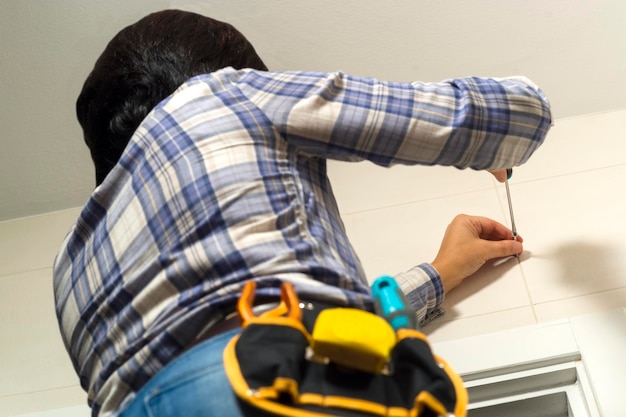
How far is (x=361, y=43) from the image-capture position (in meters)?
1.33

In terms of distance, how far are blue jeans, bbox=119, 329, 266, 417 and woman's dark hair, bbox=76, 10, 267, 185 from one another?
0.30 metres

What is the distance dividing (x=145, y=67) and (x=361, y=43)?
588 mm

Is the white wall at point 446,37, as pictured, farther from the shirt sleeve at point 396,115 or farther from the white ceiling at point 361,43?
the shirt sleeve at point 396,115

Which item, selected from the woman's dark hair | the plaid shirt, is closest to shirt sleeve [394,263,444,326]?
the plaid shirt

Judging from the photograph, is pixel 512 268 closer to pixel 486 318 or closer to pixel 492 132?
pixel 486 318

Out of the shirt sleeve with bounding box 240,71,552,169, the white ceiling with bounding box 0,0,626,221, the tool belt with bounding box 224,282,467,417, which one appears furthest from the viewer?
the white ceiling with bounding box 0,0,626,221

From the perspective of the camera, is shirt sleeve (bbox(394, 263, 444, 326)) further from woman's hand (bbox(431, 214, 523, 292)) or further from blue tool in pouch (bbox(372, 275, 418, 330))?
blue tool in pouch (bbox(372, 275, 418, 330))

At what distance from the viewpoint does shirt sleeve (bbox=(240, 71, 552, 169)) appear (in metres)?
0.74

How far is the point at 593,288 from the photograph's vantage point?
3.67 feet

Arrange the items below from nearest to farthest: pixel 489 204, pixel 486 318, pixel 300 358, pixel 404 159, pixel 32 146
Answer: pixel 300 358 < pixel 404 159 < pixel 486 318 < pixel 489 204 < pixel 32 146

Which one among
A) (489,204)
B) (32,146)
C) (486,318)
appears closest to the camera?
(486,318)

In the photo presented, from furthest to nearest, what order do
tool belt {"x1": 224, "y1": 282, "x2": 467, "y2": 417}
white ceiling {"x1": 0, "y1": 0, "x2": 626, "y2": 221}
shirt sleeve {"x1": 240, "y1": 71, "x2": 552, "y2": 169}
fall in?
white ceiling {"x1": 0, "y1": 0, "x2": 626, "y2": 221}
shirt sleeve {"x1": 240, "y1": 71, "x2": 552, "y2": 169}
tool belt {"x1": 224, "y1": 282, "x2": 467, "y2": 417}

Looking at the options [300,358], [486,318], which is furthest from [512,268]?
[300,358]

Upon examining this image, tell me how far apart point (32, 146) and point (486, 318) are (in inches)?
35.7
